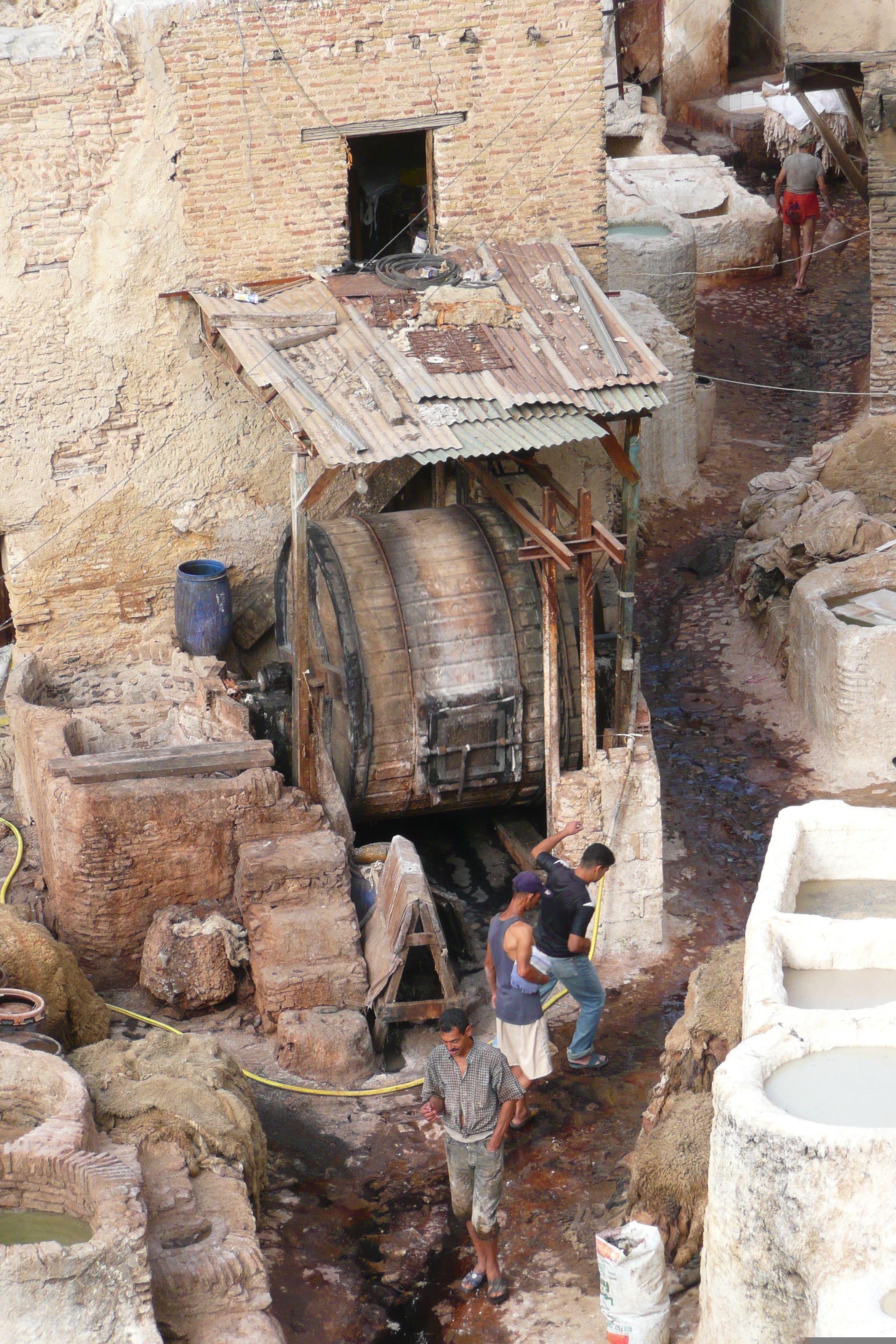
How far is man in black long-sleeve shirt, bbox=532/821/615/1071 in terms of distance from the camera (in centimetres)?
872

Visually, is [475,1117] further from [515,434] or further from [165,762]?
[515,434]

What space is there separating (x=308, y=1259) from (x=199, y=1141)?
763 millimetres

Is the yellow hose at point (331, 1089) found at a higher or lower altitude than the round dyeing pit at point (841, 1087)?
lower

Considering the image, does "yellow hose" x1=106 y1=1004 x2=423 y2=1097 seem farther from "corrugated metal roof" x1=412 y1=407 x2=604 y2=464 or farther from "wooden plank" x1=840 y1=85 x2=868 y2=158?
"wooden plank" x1=840 y1=85 x2=868 y2=158

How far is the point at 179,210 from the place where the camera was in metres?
10.9

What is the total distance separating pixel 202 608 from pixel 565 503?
268 centimetres

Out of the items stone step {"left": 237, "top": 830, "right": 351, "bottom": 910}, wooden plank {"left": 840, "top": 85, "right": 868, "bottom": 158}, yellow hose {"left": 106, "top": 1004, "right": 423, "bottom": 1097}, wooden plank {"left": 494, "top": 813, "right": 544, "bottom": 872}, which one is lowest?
yellow hose {"left": 106, "top": 1004, "right": 423, "bottom": 1097}

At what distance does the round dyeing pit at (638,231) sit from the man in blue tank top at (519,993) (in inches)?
423

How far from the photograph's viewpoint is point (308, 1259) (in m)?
7.74

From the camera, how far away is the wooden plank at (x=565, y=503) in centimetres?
1023

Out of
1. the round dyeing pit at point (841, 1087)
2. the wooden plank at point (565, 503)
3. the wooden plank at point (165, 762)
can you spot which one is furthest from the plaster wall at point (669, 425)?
the round dyeing pit at point (841, 1087)

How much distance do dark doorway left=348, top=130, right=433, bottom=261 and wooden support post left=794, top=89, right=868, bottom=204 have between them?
5869 millimetres

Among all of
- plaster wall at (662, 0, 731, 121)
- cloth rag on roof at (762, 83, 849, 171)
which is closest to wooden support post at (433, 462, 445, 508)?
cloth rag on roof at (762, 83, 849, 171)

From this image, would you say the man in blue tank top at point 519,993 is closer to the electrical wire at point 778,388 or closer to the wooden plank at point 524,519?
the wooden plank at point 524,519
